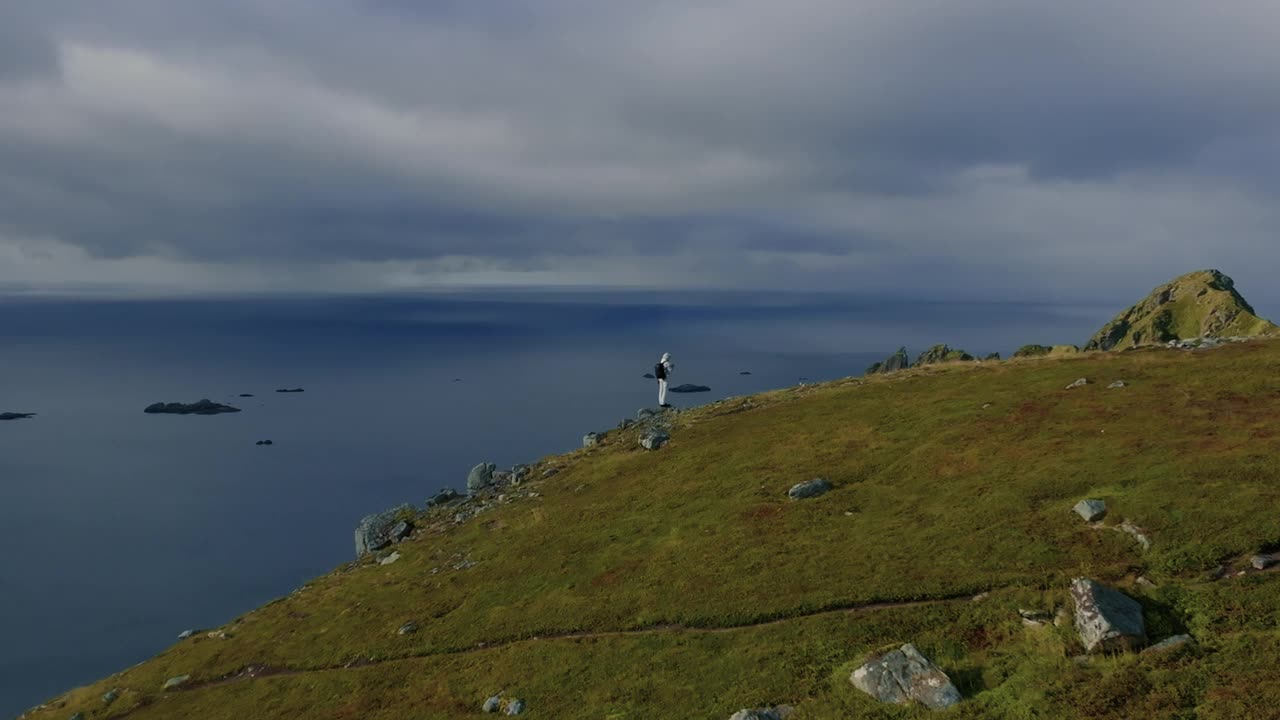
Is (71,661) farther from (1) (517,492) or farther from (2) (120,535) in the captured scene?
(1) (517,492)

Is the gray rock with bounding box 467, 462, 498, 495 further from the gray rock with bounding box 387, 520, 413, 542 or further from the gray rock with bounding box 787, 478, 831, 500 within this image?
the gray rock with bounding box 787, 478, 831, 500

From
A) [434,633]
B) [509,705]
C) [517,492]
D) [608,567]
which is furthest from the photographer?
[517,492]

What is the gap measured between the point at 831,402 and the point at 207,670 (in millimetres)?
45095

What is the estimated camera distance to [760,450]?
150ft

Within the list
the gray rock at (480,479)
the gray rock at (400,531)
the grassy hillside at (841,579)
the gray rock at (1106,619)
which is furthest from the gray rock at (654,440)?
the gray rock at (1106,619)

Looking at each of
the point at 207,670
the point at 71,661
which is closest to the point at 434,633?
the point at 207,670

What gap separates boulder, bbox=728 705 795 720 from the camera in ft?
61.2

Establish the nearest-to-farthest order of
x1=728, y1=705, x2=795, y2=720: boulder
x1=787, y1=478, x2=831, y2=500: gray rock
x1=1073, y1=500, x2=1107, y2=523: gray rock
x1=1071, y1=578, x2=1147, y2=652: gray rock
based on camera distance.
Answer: x1=1071, y1=578, x2=1147, y2=652: gray rock < x1=728, y1=705, x2=795, y2=720: boulder < x1=1073, y1=500, x2=1107, y2=523: gray rock < x1=787, y1=478, x2=831, y2=500: gray rock

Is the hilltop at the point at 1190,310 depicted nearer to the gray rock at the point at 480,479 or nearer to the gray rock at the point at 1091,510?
the gray rock at the point at 1091,510

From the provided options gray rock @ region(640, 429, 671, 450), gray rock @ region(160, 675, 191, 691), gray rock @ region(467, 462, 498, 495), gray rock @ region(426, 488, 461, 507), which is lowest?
gray rock @ region(160, 675, 191, 691)

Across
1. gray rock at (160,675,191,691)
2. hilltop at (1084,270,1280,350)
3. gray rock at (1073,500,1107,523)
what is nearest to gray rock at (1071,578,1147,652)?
gray rock at (1073,500,1107,523)

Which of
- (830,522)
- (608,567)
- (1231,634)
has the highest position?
(1231,634)

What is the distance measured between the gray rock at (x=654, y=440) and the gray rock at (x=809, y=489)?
18.1 m

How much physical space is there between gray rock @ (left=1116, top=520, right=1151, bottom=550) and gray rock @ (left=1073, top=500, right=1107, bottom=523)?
36.4 inches
